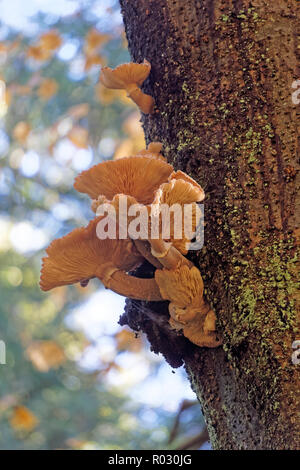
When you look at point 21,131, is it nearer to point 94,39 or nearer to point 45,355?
point 94,39

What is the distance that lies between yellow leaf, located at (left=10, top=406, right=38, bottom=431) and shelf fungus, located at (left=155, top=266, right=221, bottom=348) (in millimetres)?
5762

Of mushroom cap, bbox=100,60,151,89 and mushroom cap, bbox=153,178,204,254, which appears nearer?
mushroom cap, bbox=153,178,204,254

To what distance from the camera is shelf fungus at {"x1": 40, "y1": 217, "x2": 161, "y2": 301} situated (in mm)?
1421

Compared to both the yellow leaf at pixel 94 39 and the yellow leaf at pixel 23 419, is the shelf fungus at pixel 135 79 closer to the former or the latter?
the yellow leaf at pixel 94 39

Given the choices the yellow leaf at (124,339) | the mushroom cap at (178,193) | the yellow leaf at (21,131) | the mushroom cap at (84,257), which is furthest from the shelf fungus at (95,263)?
the yellow leaf at (21,131)

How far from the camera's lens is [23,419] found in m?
6.39

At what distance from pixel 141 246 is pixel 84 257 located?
0.19 metres

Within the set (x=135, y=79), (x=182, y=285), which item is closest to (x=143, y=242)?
(x=182, y=285)

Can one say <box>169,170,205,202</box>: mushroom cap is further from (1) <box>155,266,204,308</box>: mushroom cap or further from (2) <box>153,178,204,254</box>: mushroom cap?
(1) <box>155,266,204,308</box>: mushroom cap

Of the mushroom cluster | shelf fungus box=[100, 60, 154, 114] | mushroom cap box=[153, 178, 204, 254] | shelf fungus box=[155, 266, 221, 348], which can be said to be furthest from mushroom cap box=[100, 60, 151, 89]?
shelf fungus box=[155, 266, 221, 348]

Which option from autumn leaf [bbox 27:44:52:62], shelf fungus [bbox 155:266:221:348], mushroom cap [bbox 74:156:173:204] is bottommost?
shelf fungus [bbox 155:266:221:348]

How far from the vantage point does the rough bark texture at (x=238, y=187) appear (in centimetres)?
122
